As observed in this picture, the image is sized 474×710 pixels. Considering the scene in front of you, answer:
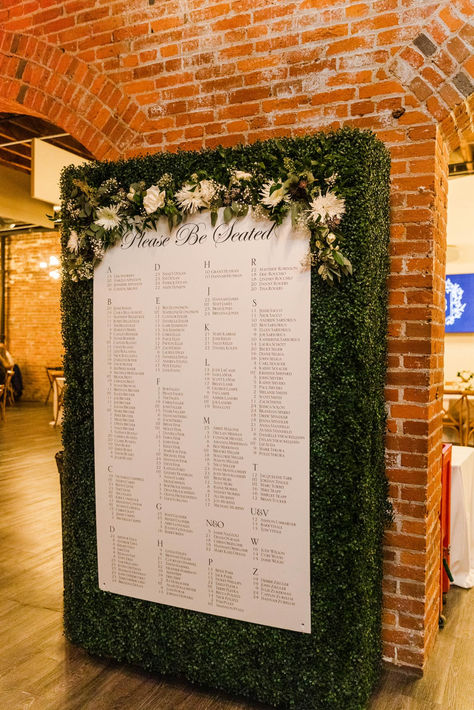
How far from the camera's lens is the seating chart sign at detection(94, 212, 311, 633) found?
219 centimetres

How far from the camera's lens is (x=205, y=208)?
91.4 inches

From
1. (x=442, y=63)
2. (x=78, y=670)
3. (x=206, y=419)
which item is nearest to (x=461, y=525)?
(x=206, y=419)

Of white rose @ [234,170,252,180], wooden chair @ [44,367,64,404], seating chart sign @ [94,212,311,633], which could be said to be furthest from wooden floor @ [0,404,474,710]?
wooden chair @ [44,367,64,404]

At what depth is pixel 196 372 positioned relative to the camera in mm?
2361

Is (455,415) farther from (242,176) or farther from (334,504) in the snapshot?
(242,176)

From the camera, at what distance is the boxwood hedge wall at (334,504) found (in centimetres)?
211

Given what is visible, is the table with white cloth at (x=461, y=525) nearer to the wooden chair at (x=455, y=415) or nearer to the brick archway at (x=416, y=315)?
the brick archway at (x=416, y=315)

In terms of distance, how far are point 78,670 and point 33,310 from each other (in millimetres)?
11050

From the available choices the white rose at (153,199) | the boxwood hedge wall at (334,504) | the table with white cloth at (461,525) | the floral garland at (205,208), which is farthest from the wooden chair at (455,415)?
the white rose at (153,199)

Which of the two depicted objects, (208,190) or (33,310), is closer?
(208,190)

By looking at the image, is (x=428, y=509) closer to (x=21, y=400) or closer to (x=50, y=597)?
(x=50, y=597)

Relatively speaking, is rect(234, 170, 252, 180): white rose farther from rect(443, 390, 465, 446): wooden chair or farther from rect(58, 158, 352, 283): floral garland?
rect(443, 390, 465, 446): wooden chair

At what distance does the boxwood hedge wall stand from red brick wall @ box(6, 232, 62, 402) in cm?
1048

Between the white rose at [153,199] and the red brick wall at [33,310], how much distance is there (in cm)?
1040
